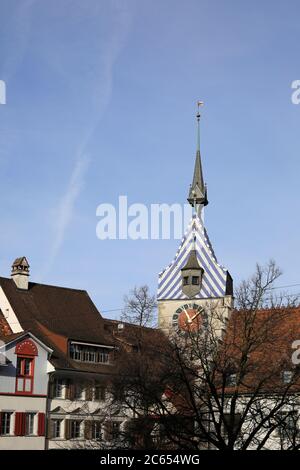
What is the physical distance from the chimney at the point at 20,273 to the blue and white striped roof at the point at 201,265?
1393cm

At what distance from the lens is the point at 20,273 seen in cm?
6388

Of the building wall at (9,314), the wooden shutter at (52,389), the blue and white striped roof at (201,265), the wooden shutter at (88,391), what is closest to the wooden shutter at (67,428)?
the wooden shutter at (52,389)

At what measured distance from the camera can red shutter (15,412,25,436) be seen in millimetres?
53406

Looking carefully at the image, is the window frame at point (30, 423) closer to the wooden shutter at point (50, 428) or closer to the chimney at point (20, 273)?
the wooden shutter at point (50, 428)

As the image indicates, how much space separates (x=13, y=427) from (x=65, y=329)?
35.9 ft

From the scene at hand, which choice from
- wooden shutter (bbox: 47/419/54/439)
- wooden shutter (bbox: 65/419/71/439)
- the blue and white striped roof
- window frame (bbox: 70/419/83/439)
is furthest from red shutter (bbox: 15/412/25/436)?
the blue and white striped roof

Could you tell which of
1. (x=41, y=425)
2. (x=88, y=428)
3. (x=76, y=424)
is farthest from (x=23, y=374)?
(x=88, y=428)

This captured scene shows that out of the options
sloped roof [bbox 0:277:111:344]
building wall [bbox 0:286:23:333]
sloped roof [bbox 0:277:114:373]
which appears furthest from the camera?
sloped roof [bbox 0:277:111:344]

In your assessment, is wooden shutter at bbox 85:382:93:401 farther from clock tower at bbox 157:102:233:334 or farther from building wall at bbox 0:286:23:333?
clock tower at bbox 157:102:233:334

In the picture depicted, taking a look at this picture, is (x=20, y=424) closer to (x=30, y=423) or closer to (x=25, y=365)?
(x=30, y=423)

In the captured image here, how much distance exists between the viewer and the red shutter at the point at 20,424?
53406 millimetres

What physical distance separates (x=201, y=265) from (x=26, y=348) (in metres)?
22.5

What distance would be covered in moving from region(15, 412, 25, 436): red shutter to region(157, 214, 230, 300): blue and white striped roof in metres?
21.9

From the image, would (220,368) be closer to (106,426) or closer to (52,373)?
(106,426)
